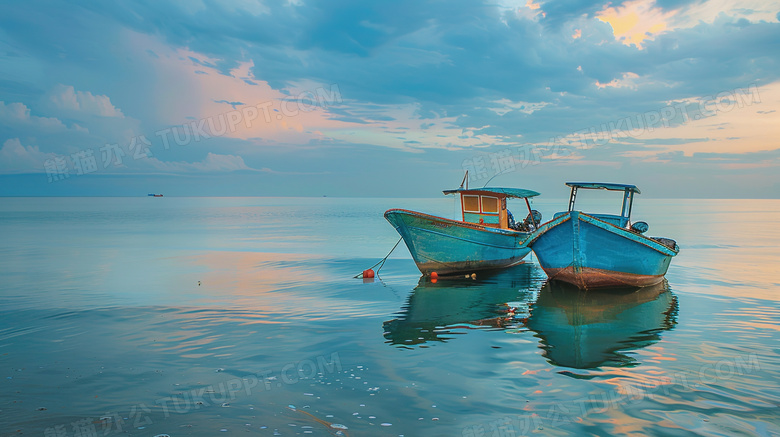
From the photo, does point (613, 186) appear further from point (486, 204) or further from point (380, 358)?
point (380, 358)

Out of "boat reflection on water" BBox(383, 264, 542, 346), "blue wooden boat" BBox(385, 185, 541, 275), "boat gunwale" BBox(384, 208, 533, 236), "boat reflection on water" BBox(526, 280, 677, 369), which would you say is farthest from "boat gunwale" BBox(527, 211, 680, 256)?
"boat reflection on water" BBox(383, 264, 542, 346)

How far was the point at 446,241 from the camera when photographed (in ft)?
Result: 64.2

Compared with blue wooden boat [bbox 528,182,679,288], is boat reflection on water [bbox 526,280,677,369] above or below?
below

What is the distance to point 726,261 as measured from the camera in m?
26.7

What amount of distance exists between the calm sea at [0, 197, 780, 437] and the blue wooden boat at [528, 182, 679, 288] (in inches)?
30.8

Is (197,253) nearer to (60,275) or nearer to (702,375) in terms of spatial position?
(60,275)

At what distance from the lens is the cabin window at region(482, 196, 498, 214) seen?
21.8 m

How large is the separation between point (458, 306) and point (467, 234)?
5632 millimetres

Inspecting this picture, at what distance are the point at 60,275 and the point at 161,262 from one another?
5.28 meters

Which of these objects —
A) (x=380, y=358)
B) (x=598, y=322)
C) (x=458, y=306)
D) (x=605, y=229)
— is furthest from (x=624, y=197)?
(x=380, y=358)

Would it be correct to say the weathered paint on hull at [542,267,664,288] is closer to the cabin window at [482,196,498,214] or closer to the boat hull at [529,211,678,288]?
the boat hull at [529,211,678,288]

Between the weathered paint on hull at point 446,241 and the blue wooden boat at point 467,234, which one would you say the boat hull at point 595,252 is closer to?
the blue wooden boat at point 467,234

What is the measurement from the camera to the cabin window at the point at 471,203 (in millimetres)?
21922

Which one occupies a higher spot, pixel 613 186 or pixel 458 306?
pixel 613 186
